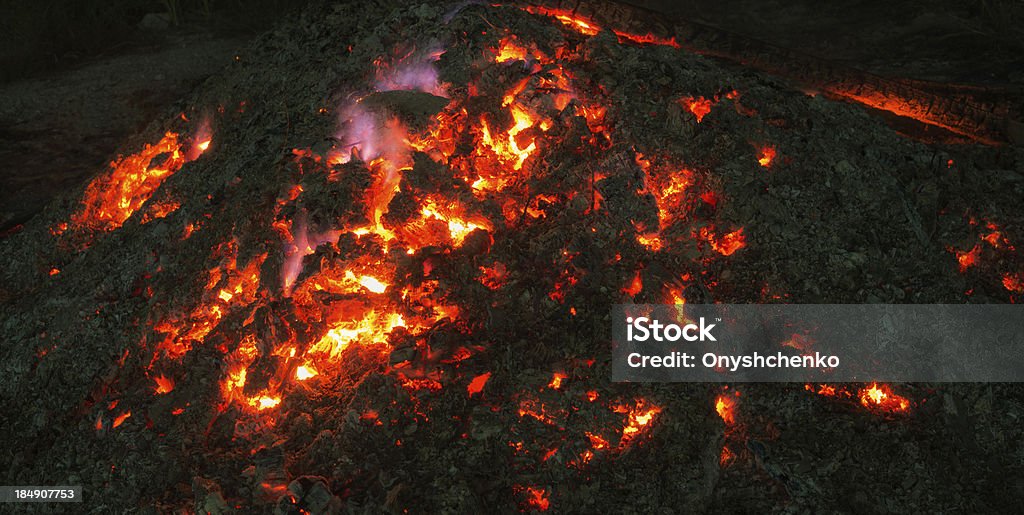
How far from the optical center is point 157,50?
1431cm

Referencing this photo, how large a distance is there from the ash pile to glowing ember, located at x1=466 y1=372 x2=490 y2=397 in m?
0.02

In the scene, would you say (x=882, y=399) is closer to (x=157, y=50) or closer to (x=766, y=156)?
(x=766, y=156)

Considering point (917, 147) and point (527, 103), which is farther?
point (917, 147)

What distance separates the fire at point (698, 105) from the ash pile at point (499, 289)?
0.02 meters

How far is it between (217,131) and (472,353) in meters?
4.12

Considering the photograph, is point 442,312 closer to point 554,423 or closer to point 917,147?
point 554,423

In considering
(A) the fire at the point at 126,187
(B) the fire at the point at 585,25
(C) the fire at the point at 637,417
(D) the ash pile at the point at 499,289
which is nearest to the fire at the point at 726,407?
(D) the ash pile at the point at 499,289

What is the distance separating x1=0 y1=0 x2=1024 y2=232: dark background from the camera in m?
9.96

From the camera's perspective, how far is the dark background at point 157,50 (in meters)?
9.96

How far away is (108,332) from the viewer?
4.99 m

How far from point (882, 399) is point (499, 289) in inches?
103

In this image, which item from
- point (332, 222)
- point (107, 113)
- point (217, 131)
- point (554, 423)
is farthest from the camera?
point (107, 113)

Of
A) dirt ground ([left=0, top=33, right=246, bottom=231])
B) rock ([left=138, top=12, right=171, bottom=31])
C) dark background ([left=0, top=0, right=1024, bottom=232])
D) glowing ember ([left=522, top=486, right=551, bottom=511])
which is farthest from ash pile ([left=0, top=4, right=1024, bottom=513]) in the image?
rock ([left=138, top=12, right=171, bottom=31])

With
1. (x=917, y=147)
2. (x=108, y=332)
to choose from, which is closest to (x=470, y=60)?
(x=108, y=332)
